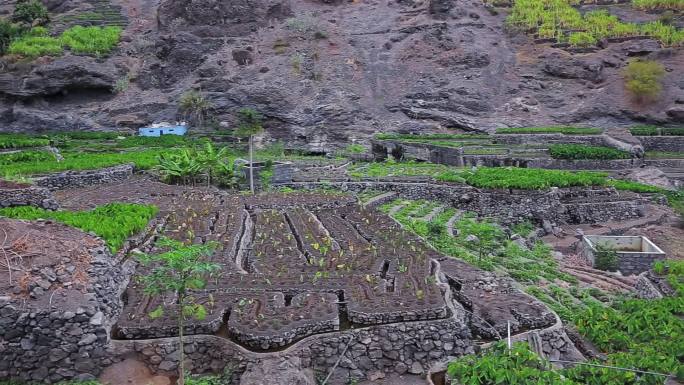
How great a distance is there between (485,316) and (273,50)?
44.3 meters

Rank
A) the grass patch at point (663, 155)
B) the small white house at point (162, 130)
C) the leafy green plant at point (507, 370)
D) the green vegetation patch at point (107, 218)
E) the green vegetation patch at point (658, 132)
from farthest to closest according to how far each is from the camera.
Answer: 1. the small white house at point (162, 130)
2. the green vegetation patch at point (658, 132)
3. the grass patch at point (663, 155)
4. the green vegetation patch at point (107, 218)
5. the leafy green plant at point (507, 370)

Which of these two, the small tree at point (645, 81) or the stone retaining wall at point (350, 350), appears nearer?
the stone retaining wall at point (350, 350)

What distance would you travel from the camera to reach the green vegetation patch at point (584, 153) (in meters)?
31.3

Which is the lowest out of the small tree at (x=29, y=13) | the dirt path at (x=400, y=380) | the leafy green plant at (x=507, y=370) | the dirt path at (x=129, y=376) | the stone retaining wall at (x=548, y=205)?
the stone retaining wall at (x=548, y=205)

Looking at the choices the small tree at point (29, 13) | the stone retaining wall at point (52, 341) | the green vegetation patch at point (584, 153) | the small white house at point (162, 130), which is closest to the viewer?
the stone retaining wall at point (52, 341)

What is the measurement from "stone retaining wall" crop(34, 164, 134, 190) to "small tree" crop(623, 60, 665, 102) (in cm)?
3736

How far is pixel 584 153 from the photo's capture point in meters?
31.3

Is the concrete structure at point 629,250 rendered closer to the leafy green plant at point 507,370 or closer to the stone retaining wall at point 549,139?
the leafy green plant at point 507,370

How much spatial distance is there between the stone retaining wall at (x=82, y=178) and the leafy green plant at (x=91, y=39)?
30.6m

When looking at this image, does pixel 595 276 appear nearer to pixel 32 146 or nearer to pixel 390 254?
pixel 390 254

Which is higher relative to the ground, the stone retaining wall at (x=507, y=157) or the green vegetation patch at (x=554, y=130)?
the green vegetation patch at (x=554, y=130)

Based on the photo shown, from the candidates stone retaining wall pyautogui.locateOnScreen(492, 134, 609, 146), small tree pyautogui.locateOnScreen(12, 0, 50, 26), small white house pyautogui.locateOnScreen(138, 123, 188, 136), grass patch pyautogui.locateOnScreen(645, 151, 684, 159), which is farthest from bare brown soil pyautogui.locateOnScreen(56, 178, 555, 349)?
small tree pyautogui.locateOnScreen(12, 0, 50, 26)

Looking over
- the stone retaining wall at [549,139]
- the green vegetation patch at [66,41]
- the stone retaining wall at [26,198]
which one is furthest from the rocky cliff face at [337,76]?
the stone retaining wall at [26,198]

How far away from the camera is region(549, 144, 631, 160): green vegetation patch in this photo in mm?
31281
